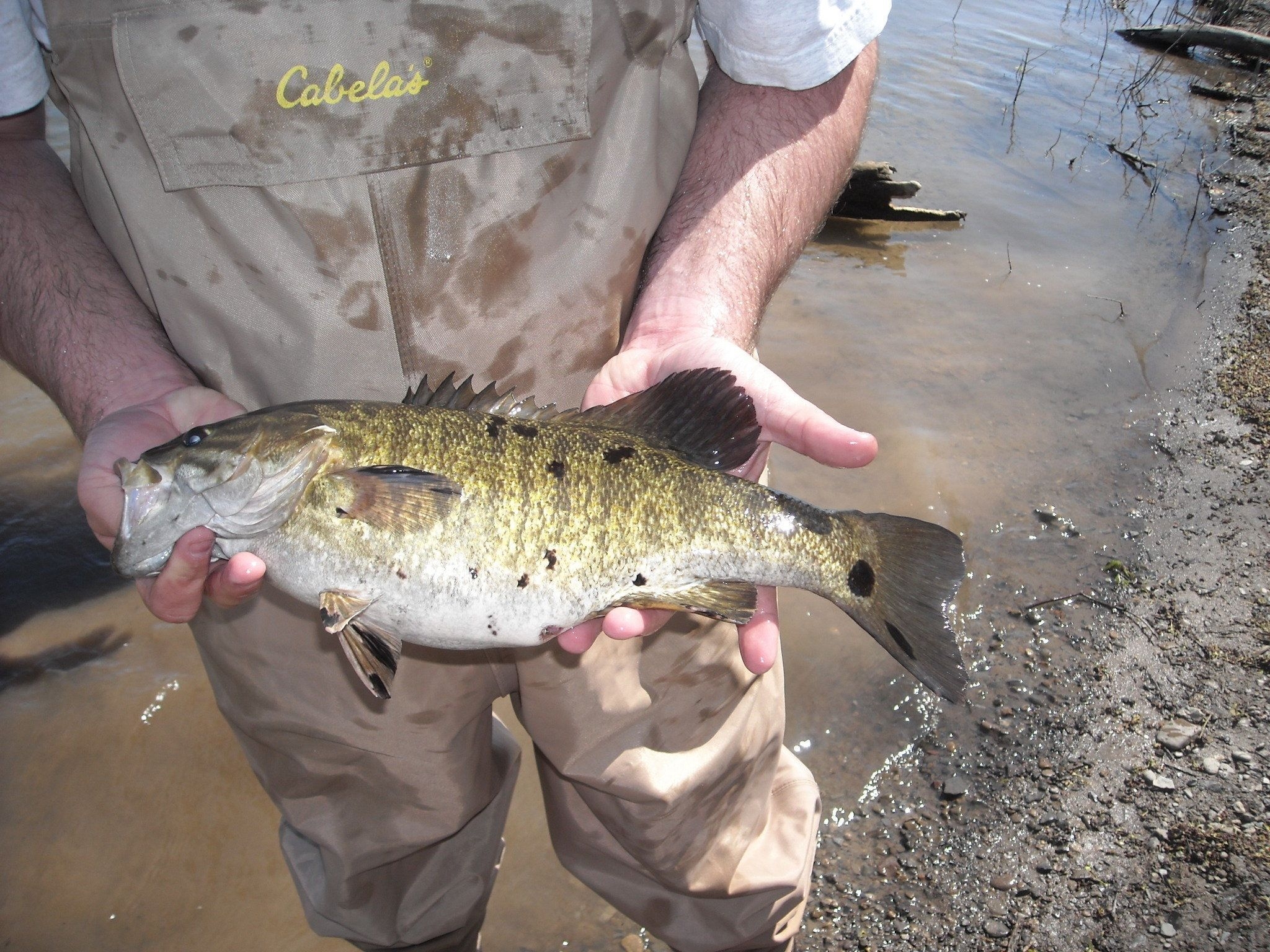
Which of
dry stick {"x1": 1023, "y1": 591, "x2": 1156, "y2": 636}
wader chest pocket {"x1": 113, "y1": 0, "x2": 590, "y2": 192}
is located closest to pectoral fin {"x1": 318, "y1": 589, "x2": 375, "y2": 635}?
wader chest pocket {"x1": 113, "y1": 0, "x2": 590, "y2": 192}

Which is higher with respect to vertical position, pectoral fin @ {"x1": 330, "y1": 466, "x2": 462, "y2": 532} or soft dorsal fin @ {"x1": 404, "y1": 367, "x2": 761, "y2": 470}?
soft dorsal fin @ {"x1": 404, "y1": 367, "x2": 761, "y2": 470}

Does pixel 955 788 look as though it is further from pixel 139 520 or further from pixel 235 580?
pixel 139 520

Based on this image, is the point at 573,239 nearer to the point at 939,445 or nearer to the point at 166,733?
the point at 166,733

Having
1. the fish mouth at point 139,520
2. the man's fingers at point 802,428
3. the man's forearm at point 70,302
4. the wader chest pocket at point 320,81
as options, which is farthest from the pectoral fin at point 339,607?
the man's fingers at point 802,428

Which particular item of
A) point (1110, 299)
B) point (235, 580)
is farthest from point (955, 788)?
point (1110, 299)

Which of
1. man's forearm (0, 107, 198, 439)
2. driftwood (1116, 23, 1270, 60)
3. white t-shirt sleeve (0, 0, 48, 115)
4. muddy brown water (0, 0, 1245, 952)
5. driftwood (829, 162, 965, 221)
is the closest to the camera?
white t-shirt sleeve (0, 0, 48, 115)

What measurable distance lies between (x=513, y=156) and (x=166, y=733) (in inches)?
133

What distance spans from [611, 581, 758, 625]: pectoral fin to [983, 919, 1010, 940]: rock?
1700 millimetres

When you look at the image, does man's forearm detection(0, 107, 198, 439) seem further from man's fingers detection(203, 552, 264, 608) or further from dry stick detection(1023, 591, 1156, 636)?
dry stick detection(1023, 591, 1156, 636)

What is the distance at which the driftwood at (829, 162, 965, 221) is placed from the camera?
326 inches

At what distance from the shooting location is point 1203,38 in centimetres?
1419

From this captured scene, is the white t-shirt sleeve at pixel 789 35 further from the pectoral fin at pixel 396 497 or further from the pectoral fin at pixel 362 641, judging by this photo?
the pectoral fin at pixel 362 641

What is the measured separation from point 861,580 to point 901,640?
0.19 metres

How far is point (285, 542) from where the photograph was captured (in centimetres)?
212
